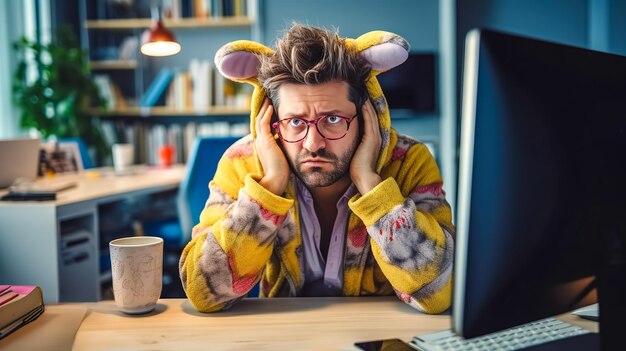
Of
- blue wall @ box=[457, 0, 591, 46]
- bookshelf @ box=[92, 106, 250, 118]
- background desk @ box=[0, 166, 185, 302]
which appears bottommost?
background desk @ box=[0, 166, 185, 302]

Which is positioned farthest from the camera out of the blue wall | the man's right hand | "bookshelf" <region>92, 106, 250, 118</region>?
"bookshelf" <region>92, 106, 250, 118</region>

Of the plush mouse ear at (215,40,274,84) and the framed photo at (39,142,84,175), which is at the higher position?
the plush mouse ear at (215,40,274,84)

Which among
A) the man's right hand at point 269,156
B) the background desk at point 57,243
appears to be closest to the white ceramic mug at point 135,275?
the man's right hand at point 269,156

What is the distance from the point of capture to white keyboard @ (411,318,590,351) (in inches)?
31.0

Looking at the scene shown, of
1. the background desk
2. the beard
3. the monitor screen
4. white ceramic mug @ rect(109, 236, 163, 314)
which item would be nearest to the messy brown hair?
the beard

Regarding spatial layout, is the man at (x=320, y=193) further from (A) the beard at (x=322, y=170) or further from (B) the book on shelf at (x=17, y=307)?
(B) the book on shelf at (x=17, y=307)

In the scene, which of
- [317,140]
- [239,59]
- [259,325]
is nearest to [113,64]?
[239,59]

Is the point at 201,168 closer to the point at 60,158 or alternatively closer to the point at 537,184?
the point at 60,158

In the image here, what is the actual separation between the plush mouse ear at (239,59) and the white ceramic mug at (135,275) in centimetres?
41

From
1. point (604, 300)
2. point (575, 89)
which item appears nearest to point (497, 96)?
point (575, 89)

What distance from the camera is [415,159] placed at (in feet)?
4.10

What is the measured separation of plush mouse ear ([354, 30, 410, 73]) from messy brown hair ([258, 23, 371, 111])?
19mm

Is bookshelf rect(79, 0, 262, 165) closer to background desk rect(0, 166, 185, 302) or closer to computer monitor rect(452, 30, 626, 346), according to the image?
background desk rect(0, 166, 185, 302)

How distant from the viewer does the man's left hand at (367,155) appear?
1.16 metres
